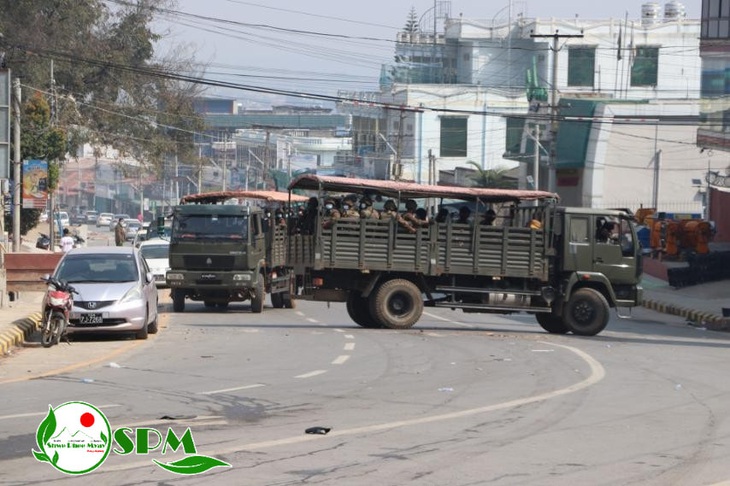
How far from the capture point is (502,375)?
16.0m

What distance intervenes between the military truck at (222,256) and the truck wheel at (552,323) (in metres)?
6.47

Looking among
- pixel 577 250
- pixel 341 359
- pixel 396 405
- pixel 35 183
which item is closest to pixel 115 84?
pixel 35 183

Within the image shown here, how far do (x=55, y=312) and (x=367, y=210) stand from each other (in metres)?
7.14

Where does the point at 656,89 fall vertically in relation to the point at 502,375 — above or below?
Answer: above

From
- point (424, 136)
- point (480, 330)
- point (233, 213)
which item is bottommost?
point (480, 330)

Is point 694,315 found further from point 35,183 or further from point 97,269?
point 35,183

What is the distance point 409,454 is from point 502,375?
250 inches

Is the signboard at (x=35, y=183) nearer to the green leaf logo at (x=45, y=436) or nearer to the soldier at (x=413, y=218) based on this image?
the soldier at (x=413, y=218)

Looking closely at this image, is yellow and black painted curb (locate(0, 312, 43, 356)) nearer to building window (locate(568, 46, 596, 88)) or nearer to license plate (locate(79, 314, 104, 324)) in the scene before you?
license plate (locate(79, 314, 104, 324))

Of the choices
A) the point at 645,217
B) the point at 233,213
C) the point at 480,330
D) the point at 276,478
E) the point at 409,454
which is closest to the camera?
the point at 276,478

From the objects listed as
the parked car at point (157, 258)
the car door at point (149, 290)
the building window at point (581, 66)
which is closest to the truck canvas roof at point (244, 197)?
the parked car at point (157, 258)

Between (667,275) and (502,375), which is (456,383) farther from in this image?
(667,275)

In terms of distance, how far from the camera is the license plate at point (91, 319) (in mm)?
20594

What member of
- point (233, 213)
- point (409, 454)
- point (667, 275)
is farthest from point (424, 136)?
point (409, 454)
